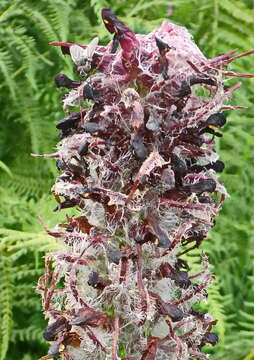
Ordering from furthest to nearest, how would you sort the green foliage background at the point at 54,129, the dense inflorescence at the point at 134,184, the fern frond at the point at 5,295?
the green foliage background at the point at 54,129
the fern frond at the point at 5,295
the dense inflorescence at the point at 134,184

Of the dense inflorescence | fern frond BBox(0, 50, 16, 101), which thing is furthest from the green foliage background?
the dense inflorescence

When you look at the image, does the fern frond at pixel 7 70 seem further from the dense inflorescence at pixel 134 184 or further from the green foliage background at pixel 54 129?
the dense inflorescence at pixel 134 184

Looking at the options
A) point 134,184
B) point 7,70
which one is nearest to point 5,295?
point 7,70

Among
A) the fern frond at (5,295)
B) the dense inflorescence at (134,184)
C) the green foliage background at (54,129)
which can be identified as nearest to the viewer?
the dense inflorescence at (134,184)

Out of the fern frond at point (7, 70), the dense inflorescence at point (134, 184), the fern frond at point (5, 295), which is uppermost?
the dense inflorescence at point (134, 184)

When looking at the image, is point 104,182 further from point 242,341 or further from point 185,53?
point 242,341

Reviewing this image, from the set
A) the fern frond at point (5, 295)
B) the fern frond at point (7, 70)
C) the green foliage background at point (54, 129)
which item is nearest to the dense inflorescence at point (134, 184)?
the fern frond at point (5, 295)
